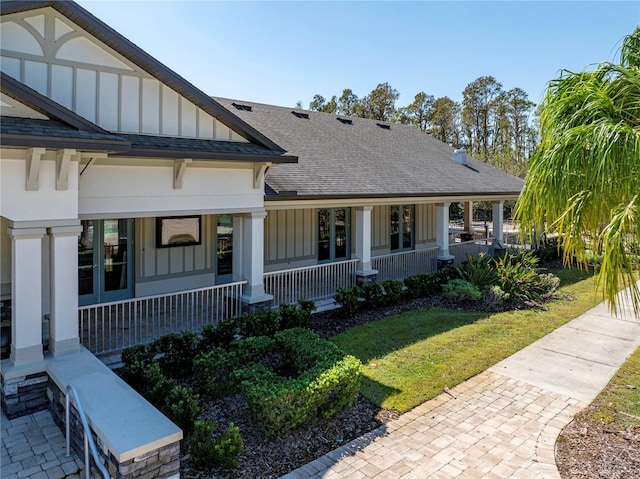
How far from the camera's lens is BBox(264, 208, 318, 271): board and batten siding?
1202 cm

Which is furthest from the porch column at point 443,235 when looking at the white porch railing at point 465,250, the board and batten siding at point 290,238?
the board and batten siding at point 290,238

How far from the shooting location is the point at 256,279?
8883 millimetres

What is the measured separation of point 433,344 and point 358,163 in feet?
22.7

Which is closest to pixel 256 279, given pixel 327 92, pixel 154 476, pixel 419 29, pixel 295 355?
pixel 295 355

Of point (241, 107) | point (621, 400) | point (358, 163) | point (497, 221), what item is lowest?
point (621, 400)

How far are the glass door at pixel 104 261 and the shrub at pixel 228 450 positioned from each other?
5.97 metres

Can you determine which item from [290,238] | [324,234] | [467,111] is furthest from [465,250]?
[467,111]

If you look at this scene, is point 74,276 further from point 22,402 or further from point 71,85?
point 71,85

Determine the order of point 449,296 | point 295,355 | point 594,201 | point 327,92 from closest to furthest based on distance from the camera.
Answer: point 594,201 < point 295,355 < point 449,296 < point 327,92

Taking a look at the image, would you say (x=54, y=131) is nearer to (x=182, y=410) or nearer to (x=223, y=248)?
(x=182, y=410)

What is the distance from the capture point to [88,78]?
670cm

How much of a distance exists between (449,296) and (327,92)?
1830 inches

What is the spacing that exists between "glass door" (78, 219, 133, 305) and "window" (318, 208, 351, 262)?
5.65 meters

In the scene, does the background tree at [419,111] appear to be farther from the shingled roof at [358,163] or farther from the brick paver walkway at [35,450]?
the brick paver walkway at [35,450]
